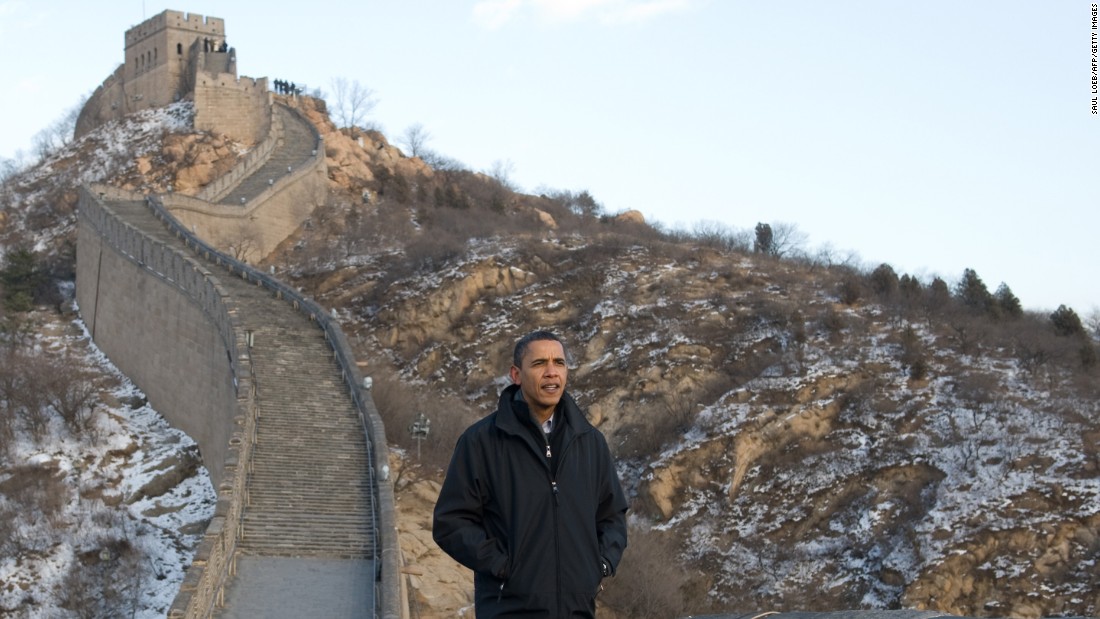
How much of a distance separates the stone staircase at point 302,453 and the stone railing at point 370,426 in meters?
0.18

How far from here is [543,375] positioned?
568 cm

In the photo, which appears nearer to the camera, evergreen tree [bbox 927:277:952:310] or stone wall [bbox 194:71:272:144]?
evergreen tree [bbox 927:277:952:310]

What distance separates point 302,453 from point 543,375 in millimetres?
16965

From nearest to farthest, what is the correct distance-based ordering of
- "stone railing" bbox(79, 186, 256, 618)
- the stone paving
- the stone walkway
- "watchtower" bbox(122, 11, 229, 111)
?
1. "stone railing" bbox(79, 186, 256, 618)
2. the stone walkway
3. the stone paving
4. "watchtower" bbox(122, 11, 229, 111)

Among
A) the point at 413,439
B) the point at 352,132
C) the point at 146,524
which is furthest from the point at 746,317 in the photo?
the point at 352,132

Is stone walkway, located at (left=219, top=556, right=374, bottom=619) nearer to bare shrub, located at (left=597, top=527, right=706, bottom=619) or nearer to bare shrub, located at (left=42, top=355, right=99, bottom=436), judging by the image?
bare shrub, located at (left=597, top=527, right=706, bottom=619)

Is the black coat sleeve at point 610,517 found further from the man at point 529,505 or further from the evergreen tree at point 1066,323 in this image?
the evergreen tree at point 1066,323

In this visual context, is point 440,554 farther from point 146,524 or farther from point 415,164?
point 415,164

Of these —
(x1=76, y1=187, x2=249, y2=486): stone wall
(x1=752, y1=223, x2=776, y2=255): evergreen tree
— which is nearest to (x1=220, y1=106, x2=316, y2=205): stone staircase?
(x1=76, y1=187, x2=249, y2=486): stone wall

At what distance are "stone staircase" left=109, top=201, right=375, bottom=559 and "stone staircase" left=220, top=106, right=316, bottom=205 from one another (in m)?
13.9

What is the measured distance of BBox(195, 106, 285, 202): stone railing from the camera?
41875mm

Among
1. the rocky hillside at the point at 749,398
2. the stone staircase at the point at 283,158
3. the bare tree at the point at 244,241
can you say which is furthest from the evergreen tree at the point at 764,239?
the bare tree at the point at 244,241

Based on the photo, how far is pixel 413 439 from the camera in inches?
1075

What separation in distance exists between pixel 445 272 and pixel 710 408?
10.8m
